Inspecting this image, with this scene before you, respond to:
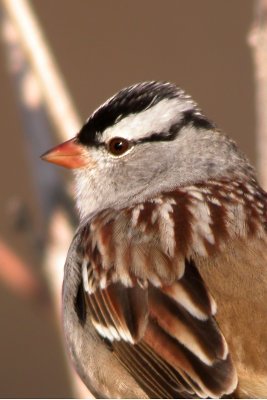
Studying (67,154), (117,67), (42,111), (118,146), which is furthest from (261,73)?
(117,67)

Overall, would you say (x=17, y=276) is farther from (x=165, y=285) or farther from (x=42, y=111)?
(x=165, y=285)

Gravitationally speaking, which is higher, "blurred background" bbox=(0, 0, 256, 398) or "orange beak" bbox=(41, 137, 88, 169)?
"orange beak" bbox=(41, 137, 88, 169)

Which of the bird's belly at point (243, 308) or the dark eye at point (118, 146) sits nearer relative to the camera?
the bird's belly at point (243, 308)

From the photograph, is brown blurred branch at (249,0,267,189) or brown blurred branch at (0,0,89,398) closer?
brown blurred branch at (249,0,267,189)

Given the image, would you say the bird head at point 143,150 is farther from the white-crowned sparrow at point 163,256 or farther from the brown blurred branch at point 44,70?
the brown blurred branch at point 44,70

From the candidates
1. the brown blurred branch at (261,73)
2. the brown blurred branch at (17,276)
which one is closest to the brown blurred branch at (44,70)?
the brown blurred branch at (17,276)

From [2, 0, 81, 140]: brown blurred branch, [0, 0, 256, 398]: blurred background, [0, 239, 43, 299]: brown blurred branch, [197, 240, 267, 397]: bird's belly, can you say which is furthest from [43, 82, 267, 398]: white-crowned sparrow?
[0, 0, 256, 398]: blurred background

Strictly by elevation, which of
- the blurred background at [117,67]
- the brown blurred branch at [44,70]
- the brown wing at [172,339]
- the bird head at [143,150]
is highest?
the brown blurred branch at [44,70]

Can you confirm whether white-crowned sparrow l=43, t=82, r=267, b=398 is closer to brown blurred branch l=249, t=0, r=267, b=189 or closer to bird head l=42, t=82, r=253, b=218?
bird head l=42, t=82, r=253, b=218
